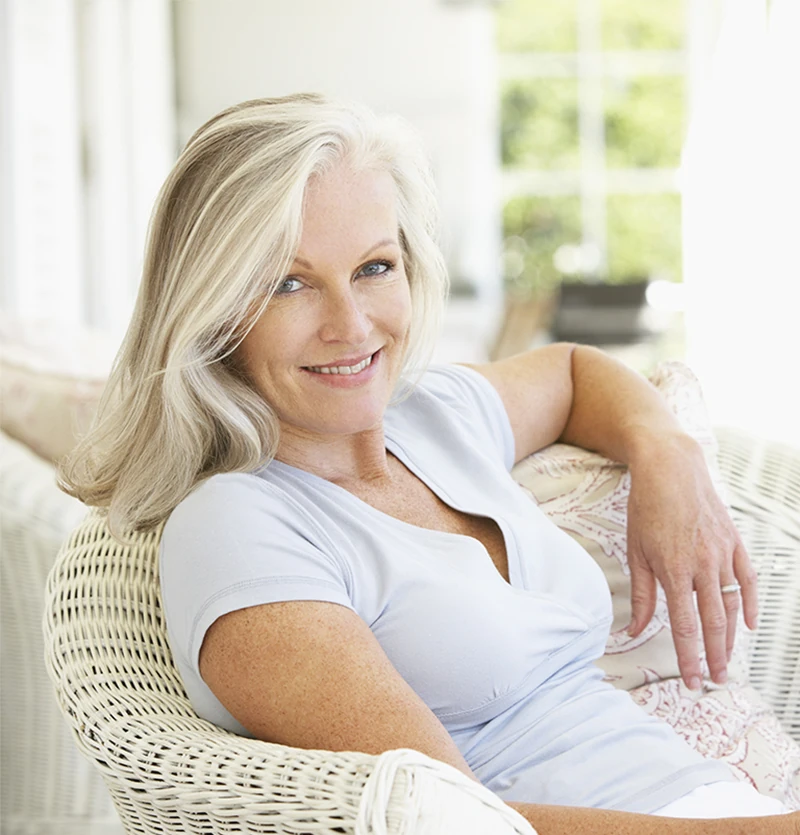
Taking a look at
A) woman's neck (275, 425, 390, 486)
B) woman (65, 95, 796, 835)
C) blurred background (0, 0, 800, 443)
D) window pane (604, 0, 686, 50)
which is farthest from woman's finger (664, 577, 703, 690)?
window pane (604, 0, 686, 50)

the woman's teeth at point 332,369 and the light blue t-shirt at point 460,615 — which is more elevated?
the woman's teeth at point 332,369

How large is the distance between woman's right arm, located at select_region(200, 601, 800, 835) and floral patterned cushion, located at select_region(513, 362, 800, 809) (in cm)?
41

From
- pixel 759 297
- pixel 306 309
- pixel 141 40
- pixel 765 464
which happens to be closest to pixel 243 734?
pixel 306 309

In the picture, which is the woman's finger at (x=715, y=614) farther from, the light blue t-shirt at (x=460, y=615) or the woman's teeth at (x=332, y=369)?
the woman's teeth at (x=332, y=369)

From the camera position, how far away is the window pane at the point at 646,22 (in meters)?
9.17

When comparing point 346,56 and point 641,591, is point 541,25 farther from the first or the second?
point 641,591

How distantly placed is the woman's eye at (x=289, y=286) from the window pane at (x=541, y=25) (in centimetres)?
863

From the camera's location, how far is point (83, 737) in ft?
3.40

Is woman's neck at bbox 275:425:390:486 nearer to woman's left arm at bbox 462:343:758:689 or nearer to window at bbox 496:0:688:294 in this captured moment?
woman's left arm at bbox 462:343:758:689

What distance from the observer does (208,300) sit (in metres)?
1.09

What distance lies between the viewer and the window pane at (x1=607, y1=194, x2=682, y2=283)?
9242mm

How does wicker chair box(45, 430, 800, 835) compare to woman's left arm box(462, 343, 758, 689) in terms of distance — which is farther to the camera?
woman's left arm box(462, 343, 758, 689)

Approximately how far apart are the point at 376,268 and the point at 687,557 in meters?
0.50

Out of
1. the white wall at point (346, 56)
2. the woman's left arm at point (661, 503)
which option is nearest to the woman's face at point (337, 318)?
the woman's left arm at point (661, 503)
